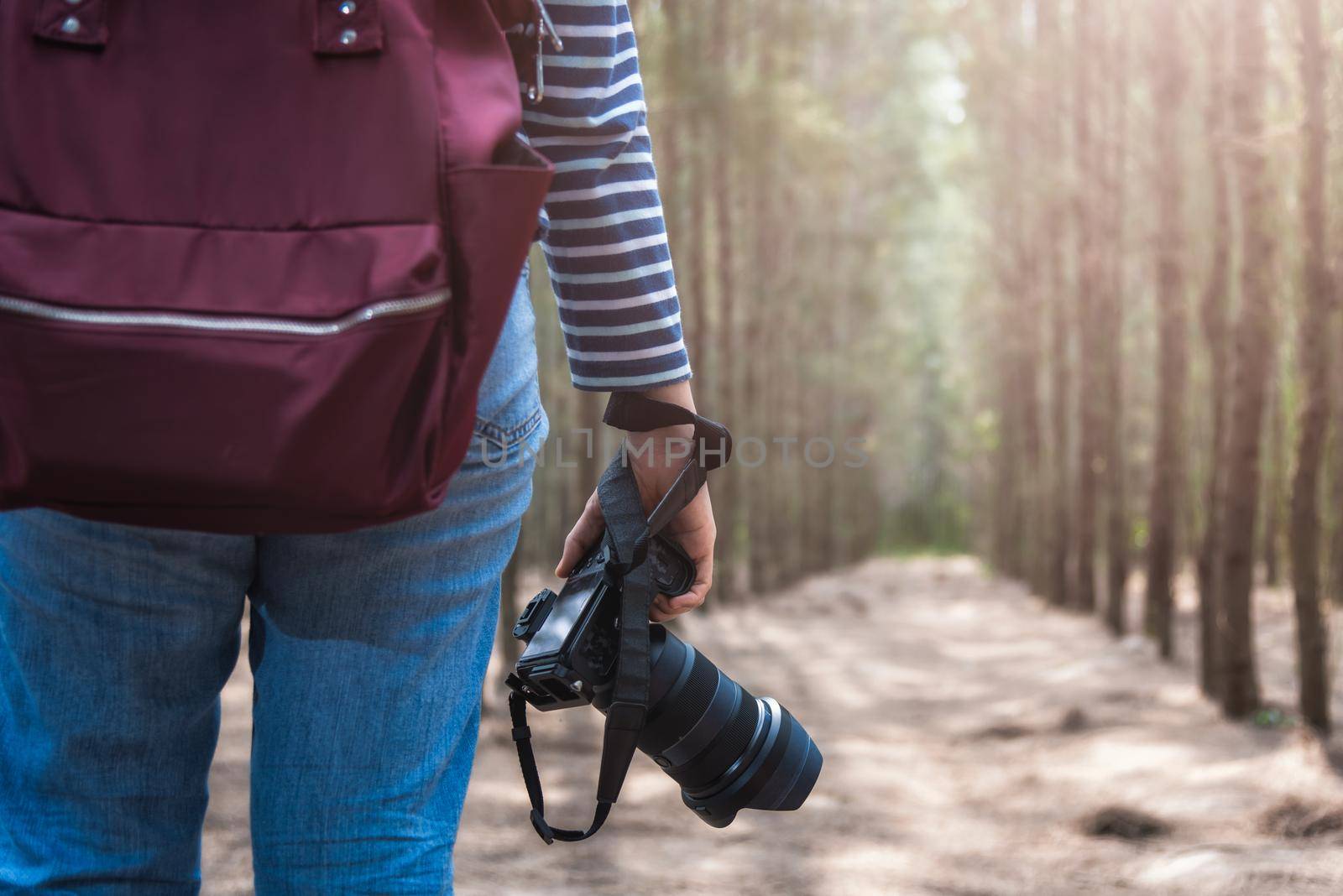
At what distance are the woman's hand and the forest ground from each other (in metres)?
0.24

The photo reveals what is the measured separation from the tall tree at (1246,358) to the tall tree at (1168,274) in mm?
2707

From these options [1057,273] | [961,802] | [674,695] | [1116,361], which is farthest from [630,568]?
[1057,273]

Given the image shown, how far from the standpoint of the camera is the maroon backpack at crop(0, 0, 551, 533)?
0.96 meters

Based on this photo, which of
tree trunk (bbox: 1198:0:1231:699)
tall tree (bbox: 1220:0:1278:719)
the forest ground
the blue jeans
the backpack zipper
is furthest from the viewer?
tree trunk (bbox: 1198:0:1231:699)

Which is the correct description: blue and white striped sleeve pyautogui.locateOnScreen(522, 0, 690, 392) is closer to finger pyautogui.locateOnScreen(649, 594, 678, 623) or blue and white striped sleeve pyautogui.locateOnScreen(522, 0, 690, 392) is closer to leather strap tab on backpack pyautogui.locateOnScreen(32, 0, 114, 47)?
finger pyautogui.locateOnScreen(649, 594, 678, 623)

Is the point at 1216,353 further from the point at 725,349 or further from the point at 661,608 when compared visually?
the point at 661,608

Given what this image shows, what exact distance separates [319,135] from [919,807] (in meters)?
5.37

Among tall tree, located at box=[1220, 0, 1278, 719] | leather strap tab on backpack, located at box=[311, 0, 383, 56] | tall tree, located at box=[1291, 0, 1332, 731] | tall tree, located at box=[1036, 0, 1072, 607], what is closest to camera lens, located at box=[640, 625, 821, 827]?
leather strap tab on backpack, located at box=[311, 0, 383, 56]

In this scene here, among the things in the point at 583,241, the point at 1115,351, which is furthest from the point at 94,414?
the point at 1115,351

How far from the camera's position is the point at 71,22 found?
990 mm

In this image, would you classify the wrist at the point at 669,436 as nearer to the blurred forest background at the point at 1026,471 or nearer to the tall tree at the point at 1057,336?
the blurred forest background at the point at 1026,471

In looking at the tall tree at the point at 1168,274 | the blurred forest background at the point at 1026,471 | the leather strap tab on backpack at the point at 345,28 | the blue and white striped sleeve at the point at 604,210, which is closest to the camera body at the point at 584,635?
the blue and white striped sleeve at the point at 604,210

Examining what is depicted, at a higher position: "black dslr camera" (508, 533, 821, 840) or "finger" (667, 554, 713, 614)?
"finger" (667, 554, 713, 614)

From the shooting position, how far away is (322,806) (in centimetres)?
118
